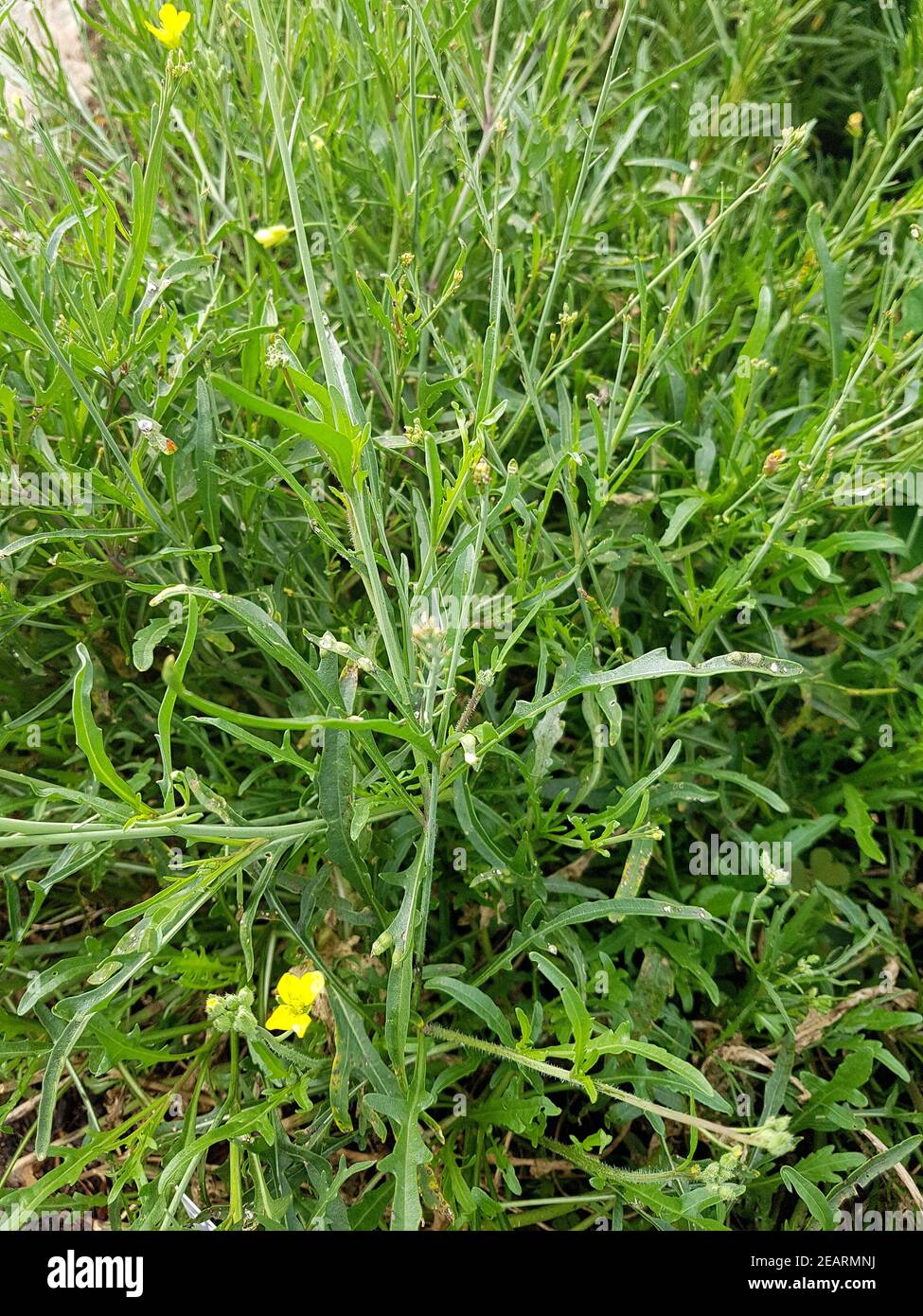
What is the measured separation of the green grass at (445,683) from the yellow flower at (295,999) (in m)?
0.02

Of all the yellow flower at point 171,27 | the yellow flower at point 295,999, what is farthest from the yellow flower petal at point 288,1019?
the yellow flower at point 171,27

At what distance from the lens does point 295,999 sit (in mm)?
930

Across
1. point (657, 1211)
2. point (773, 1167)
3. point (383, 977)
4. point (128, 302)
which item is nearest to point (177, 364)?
point (128, 302)

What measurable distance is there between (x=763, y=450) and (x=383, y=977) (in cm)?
98

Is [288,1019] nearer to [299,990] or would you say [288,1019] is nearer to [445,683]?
[299,990]

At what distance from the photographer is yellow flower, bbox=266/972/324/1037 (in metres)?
0.93

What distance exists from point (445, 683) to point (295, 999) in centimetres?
37

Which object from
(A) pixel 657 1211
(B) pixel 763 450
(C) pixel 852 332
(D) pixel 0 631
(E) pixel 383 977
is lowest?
(A) pixel 657 1211

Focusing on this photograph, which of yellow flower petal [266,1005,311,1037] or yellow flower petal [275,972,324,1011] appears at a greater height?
yellow flower petal [275,972,324,1011]

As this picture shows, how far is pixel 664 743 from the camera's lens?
4.59ft

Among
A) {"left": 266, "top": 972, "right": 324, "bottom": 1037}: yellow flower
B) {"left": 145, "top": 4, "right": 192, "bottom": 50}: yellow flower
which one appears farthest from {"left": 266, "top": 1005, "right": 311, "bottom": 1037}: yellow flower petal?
{"left": 145, "top": 4, "right": 192, "bottom": 50}: yellow flower

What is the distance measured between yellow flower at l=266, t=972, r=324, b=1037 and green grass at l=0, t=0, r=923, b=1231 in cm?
2

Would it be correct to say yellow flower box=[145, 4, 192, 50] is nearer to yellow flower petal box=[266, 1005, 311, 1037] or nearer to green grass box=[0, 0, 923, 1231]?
green grass box=[0, 0, 923, 1231]

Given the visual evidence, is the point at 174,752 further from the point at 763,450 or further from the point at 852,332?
the point at 852,332
